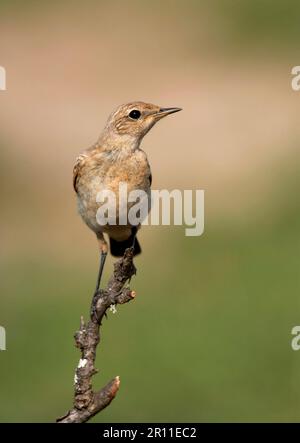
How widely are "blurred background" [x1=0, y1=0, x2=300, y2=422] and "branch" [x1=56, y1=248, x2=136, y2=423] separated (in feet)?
18.4

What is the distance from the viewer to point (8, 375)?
14164 millimetres

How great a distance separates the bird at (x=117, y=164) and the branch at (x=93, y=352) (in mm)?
1400

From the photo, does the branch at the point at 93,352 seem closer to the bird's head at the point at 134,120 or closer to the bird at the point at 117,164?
the bird at the point at 117,164

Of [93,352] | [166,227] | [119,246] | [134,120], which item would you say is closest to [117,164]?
[134,120]

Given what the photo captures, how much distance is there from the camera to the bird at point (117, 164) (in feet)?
29.0

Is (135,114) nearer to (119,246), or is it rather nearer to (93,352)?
(119,246)

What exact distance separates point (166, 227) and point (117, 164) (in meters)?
9.70

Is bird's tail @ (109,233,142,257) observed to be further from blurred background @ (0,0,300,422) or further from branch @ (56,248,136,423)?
blurred background @ (0,0,300,422)

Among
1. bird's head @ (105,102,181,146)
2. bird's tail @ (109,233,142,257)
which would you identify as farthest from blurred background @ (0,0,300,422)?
bird's head @ (105,102,181,146)

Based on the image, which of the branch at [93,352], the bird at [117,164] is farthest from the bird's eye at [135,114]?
the branch at [93,352]

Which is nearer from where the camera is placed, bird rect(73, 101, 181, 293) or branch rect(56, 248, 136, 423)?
branch rect(56, 248, 136, 423)

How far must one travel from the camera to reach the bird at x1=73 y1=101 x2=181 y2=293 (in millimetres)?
8844

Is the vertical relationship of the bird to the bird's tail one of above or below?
above

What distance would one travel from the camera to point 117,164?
352 inches
